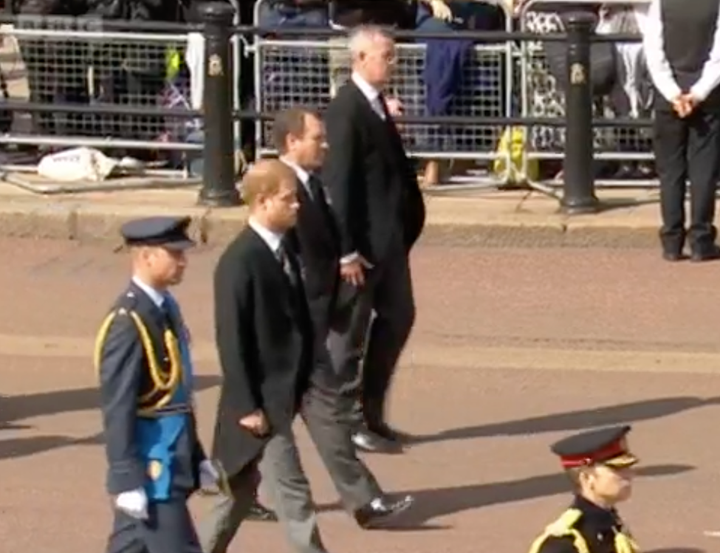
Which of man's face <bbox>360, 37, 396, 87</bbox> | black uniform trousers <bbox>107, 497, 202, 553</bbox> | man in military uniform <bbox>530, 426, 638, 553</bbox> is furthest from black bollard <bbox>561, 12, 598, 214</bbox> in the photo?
man in military uniform <bbox>530, 426, 638, 553</bbox>

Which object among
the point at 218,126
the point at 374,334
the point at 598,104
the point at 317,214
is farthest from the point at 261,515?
the point at 598,104

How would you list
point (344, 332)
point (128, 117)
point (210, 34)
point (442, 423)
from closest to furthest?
point (344, 332), point (442, 423), point (210, 34), point (128, 117)

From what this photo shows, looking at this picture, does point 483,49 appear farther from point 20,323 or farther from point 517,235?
point 20,323

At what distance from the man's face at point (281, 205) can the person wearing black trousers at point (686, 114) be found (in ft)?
18.5

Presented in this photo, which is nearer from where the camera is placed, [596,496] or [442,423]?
[596,496]

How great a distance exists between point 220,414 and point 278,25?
724 cm

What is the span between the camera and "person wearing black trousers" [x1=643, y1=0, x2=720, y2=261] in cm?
1334

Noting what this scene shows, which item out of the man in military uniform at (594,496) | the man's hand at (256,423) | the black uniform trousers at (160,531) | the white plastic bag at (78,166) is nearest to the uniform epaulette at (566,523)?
the man in military uniform at (594,496)

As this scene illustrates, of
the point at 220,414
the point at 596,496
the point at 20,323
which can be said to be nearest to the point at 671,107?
the point at 20,323

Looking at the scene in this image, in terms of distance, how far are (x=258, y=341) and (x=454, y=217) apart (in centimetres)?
618

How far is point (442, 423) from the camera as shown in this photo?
35.4 feet

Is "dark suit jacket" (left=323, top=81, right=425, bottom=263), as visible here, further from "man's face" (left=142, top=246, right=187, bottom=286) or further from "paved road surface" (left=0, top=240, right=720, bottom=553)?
"man's face" (left=142, top=246, right=187, bottom=286)

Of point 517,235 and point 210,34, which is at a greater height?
point 210,34

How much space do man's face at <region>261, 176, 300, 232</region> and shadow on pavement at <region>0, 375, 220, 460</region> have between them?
2.63 metres
